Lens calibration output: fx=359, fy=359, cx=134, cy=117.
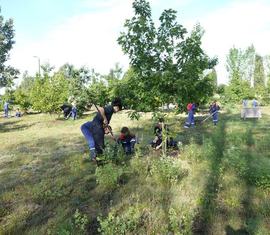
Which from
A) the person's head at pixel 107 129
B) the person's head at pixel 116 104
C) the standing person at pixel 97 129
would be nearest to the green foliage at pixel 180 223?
the person's head at pixel 116 104

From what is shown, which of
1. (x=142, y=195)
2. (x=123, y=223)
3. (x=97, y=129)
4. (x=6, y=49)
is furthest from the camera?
(x=6, y=49)

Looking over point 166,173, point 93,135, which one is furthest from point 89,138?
point 166,173

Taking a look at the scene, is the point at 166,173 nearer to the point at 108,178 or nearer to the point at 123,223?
the point at 108,178

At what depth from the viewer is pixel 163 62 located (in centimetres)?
923

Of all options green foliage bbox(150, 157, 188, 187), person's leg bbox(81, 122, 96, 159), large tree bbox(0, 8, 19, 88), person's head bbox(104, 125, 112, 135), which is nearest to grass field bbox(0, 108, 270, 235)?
green foliage bbox(150, 157, 188, 187)

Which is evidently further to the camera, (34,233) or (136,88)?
(136,88)

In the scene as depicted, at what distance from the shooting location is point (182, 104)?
368 inches

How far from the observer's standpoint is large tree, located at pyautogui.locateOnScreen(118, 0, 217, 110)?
352 inches

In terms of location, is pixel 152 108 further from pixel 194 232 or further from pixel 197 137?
pixel 197 137

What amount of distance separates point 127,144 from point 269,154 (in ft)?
14.2

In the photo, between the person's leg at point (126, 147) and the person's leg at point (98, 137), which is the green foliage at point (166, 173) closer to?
the person's leg at point (98, 137)

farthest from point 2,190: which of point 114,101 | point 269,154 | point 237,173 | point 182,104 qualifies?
point 269,154

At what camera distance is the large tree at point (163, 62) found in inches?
352

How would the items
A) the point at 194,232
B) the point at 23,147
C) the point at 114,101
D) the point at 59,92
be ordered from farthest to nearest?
the point at 59,92
the point at 23,147
the point at 114,101
the point at 194,232
